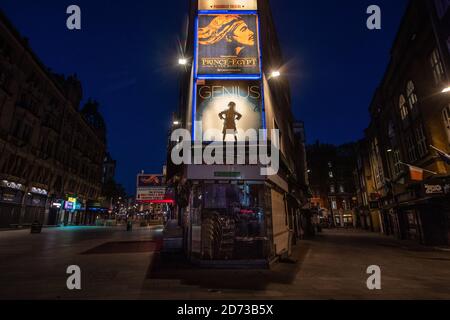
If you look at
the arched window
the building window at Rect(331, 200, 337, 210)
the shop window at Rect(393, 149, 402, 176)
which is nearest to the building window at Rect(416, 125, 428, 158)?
the arched window

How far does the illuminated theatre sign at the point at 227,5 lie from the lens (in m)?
13.6

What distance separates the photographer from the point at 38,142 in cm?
3422

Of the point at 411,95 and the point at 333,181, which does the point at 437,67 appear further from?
the point at 333,181

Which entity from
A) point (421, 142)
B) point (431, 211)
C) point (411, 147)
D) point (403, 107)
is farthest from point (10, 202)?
point (403, 107)

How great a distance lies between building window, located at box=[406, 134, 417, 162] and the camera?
823 inches

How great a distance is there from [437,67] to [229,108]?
16.3 metres

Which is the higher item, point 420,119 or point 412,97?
point 412,97

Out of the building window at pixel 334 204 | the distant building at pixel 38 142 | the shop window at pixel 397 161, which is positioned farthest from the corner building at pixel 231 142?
the building window at pixel 334 204

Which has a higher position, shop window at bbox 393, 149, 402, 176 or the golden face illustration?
the golden face illustration

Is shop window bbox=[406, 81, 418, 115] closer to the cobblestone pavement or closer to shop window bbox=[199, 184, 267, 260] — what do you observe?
the cobblestone pavement

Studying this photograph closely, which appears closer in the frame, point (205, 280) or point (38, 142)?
point (205, 280)

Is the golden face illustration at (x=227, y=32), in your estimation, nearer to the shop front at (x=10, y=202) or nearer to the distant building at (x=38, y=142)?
the distant building at (x=38, y=142)

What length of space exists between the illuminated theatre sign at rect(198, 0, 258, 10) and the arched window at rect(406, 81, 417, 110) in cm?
1586
